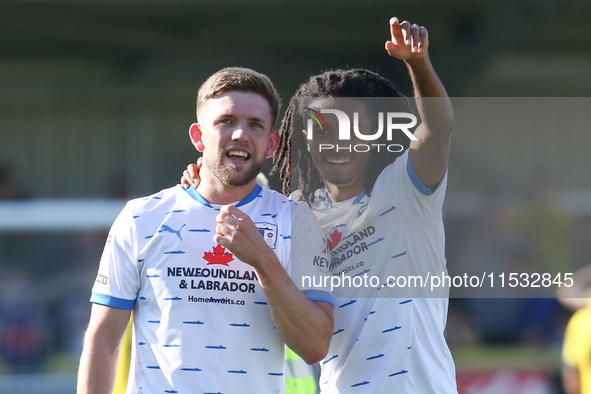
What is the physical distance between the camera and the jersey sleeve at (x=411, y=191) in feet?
7.30

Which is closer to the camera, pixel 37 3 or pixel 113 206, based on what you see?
pixel 113 206

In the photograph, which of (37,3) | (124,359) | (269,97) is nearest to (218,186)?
(269,97)

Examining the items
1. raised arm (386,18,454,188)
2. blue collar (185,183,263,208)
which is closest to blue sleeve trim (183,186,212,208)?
blue collar (185,183,263,208)

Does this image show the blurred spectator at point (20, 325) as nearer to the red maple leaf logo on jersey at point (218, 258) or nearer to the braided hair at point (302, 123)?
the braided hair at point (302, 123)

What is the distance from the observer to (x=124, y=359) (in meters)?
3.25

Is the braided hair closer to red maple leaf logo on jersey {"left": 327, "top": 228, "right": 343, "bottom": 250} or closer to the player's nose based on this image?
red maple leaf logo on jersey {"left": 327, "top": 228, "right": 343, "bottom": 250}

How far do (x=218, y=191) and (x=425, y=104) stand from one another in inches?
29.6

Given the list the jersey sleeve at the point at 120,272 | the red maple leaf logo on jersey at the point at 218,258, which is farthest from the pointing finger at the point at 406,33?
the jersey sleeve at the point at 120,272

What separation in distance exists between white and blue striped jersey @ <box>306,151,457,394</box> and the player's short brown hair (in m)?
0.47

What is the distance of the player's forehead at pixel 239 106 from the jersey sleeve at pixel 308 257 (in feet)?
1.13

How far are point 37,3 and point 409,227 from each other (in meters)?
8.40

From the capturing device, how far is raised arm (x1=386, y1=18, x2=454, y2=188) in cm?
202

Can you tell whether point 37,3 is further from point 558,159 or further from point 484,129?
point 558,159

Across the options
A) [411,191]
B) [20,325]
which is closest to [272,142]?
[411,191]
